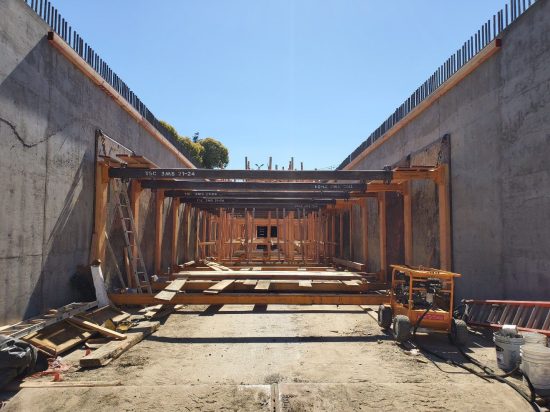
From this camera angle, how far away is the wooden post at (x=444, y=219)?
29.9 feet

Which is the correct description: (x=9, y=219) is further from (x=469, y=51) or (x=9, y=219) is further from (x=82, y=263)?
(x=469, y=51)

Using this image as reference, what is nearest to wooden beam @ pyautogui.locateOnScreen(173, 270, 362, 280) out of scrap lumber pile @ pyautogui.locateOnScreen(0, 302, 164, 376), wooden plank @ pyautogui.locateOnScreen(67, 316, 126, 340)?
scrap lumber pile @ pyautogui.locateOnScreen(0, 302, 164, 376)

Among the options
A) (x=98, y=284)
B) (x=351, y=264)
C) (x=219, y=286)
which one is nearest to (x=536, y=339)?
(x=219, y=286)

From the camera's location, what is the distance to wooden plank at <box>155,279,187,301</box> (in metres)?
8.51

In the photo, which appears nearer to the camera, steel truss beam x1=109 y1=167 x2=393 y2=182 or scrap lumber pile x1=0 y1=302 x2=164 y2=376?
scrap lumber pile x1=0 y1=302 x2=164 y2=376

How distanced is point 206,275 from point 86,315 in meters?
4.57

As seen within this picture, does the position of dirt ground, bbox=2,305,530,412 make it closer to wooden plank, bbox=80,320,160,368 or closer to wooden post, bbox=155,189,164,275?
wooden plank, bbox=80,320,160,368

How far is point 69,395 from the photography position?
428 centimetres

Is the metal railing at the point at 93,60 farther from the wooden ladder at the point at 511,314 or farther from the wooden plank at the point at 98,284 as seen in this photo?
the wooden ladder at the point at 511,314

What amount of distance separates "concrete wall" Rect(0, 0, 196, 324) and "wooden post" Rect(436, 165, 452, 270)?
827 centimetres

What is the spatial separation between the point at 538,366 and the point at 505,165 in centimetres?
407

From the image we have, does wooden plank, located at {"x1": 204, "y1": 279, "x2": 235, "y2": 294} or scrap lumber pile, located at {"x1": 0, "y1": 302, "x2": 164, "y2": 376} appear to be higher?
wooden plank, located at {"x1": 204, "y1": 279, "x2": 235, "y2": 294}

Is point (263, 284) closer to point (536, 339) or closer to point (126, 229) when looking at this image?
point (126, 229)

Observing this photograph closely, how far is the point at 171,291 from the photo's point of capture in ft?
29.8
